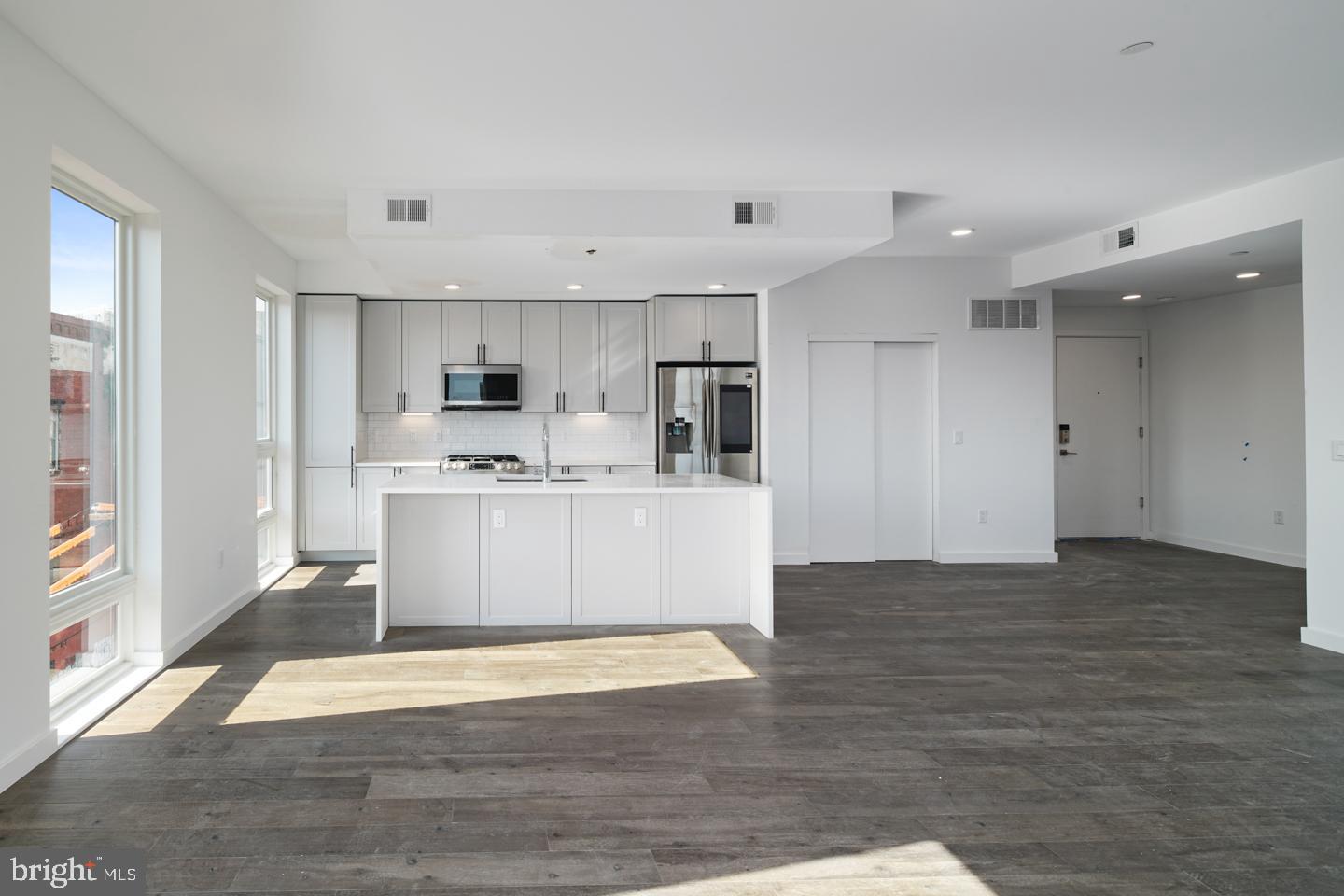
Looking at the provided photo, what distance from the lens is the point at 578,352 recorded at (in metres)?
7.53

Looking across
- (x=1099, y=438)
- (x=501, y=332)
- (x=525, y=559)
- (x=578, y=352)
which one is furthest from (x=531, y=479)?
(x=1099, y=438)

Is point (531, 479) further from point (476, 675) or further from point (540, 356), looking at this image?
point (540, 356)

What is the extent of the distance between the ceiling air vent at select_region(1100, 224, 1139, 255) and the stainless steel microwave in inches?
194

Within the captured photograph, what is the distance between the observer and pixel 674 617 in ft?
16.6

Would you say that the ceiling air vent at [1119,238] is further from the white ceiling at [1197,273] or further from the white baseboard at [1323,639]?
the white baseboard at [1323,639]

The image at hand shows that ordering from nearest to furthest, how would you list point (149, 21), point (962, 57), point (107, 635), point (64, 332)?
1. point (149, 21)
2. point (962, 57)
3. point (64, 332)
4. point (107, 635)

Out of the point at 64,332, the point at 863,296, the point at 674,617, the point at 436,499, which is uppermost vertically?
the point at 863,296

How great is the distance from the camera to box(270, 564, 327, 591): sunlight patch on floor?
238 inches

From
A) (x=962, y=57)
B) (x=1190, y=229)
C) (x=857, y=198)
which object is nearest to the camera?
(x=962, y=57)

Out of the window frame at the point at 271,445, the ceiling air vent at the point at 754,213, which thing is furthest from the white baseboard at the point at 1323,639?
the window frame at the point at 271,445

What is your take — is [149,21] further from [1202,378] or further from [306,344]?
[1202,378]

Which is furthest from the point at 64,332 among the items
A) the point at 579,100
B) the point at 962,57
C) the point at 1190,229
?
the point at 1190,229

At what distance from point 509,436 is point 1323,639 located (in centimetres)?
628

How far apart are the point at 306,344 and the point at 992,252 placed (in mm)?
6000
